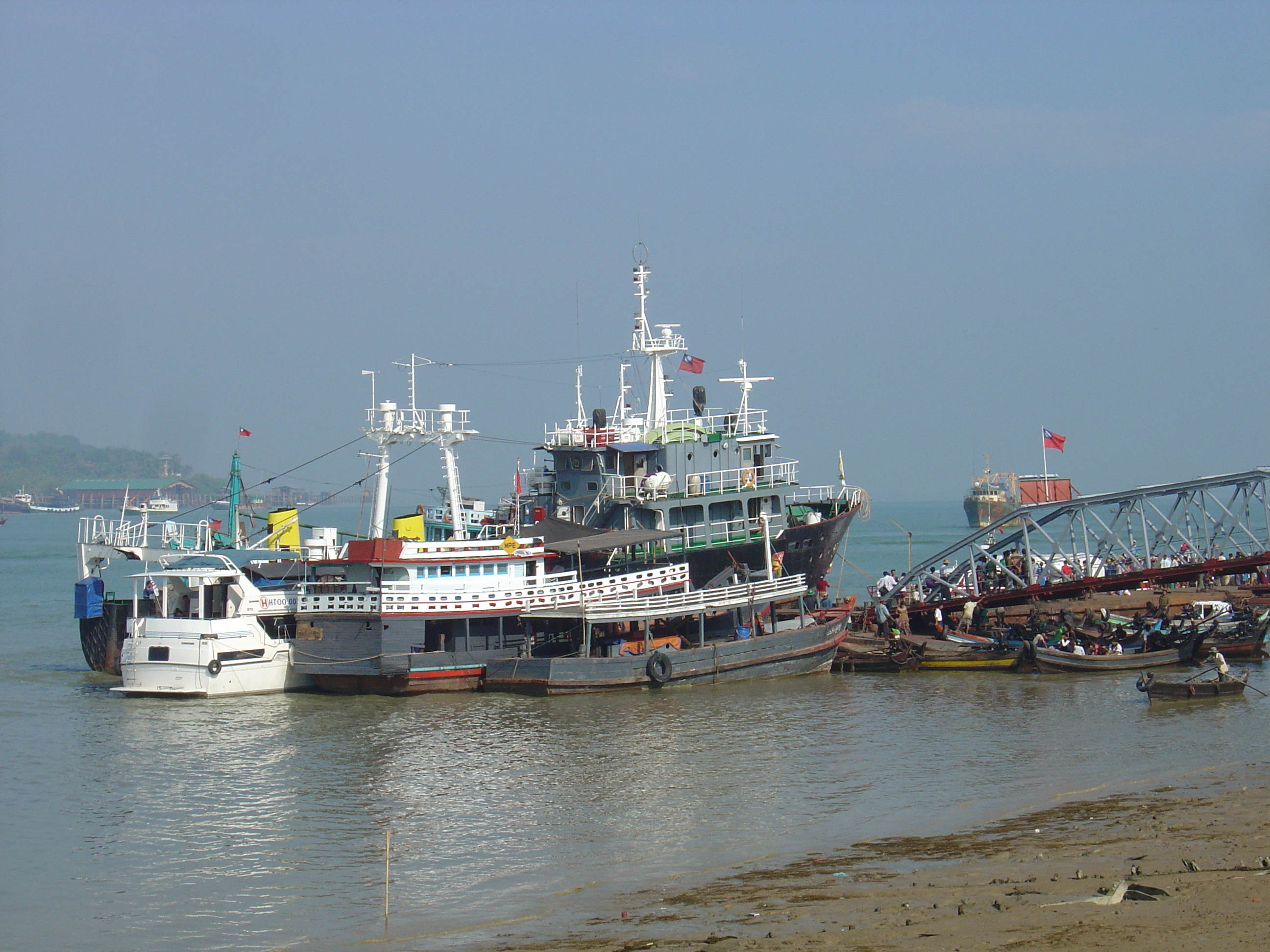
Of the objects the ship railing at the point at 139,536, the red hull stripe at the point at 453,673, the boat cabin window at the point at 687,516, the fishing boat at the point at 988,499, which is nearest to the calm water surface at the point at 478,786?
the red hull stripe at the point at 453,673

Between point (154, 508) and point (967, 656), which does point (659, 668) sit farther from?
point (154, 508)

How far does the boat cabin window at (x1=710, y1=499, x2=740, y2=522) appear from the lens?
4741cm

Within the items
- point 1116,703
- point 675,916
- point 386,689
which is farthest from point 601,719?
point 675,916

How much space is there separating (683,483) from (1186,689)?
65.9ft

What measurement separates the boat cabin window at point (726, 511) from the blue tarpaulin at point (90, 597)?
2188cm

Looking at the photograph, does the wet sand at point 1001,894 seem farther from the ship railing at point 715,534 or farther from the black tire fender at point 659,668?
the ship railing at point 715,534

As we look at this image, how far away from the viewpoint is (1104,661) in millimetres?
39281

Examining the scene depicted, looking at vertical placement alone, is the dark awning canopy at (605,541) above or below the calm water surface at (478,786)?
above

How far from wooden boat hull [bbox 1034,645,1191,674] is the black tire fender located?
12099 mm

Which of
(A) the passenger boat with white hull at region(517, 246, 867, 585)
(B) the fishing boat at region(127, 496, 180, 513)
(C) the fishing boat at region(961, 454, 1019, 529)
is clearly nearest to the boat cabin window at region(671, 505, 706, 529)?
(A) the passenger boat with white hull at region(517, 246, 867, 585)

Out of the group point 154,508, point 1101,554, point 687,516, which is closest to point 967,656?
point 1101,554

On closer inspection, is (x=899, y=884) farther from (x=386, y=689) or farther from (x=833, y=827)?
(x=386, y=689)

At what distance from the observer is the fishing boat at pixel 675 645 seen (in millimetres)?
37344

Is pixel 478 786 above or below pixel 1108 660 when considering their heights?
below
